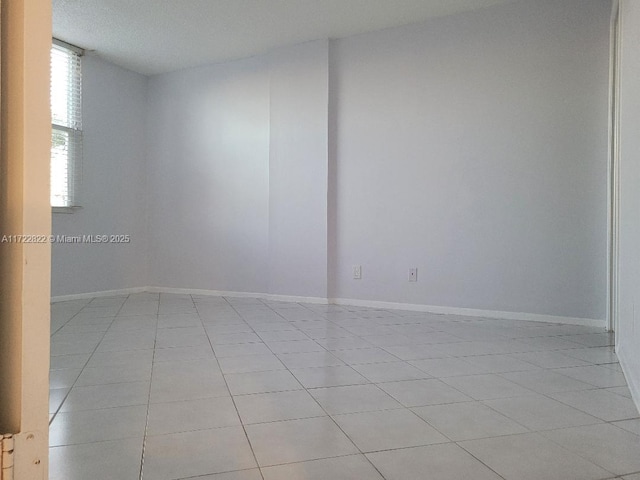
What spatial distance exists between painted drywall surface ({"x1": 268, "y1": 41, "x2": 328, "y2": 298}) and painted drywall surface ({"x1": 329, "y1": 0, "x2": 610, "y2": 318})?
0.46 ft

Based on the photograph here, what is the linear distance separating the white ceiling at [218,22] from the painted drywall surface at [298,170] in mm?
290

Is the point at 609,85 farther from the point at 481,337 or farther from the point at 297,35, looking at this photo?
the point at 297,35

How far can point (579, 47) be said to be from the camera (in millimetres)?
3480

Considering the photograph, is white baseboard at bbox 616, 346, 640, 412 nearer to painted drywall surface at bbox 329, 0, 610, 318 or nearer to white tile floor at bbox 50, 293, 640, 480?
white tile floor at bbox 50, 293, 640, 480

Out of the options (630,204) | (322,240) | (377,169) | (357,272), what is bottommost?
(357,272)

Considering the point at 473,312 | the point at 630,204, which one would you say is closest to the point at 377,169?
the point at 473,312

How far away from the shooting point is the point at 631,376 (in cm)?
193

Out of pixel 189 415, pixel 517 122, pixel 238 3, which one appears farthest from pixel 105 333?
pixel 517 122

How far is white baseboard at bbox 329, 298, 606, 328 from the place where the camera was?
3.46 m

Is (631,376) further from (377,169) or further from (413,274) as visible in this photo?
(377,169)

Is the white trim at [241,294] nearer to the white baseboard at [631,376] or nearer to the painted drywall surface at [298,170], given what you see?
the painted drywall surface at [298,170]

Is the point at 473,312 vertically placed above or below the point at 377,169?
below

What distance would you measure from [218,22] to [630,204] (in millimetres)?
3487

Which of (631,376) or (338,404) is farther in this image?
(631,376)
